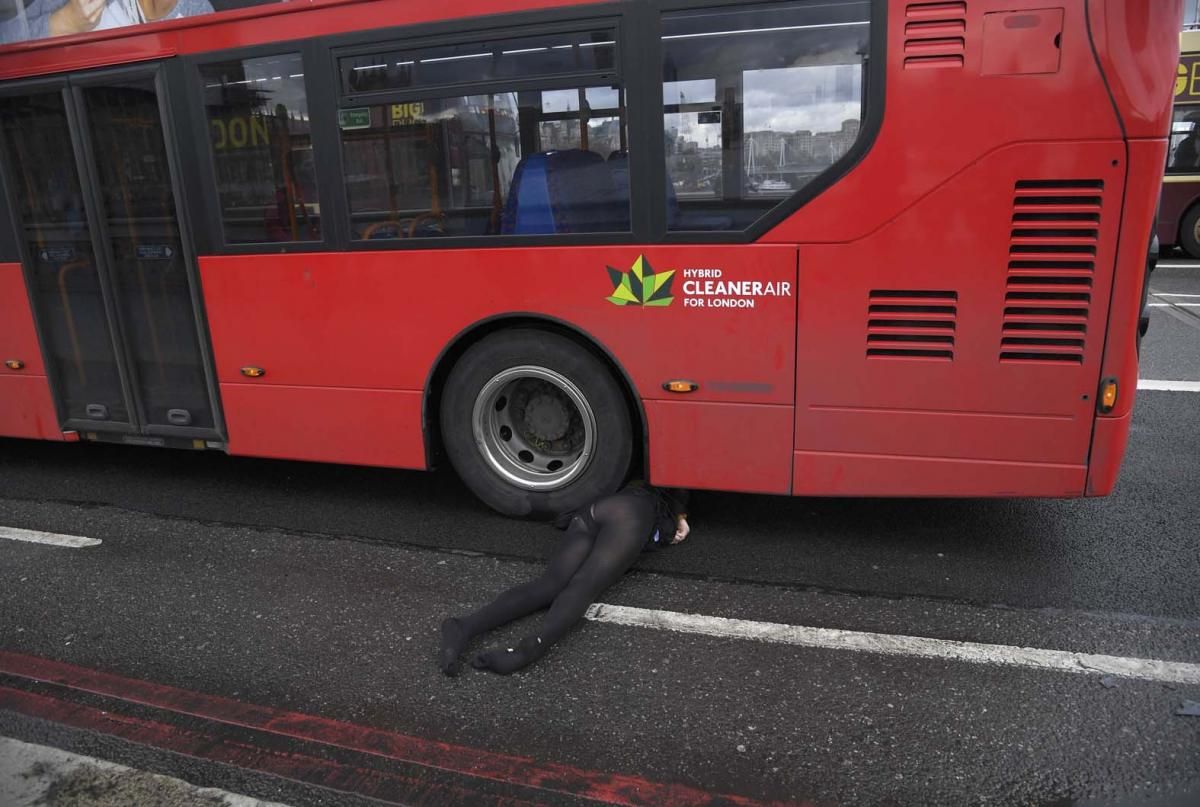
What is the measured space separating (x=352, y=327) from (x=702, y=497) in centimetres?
224

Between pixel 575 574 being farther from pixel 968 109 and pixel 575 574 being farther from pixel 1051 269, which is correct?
pixel 968 109

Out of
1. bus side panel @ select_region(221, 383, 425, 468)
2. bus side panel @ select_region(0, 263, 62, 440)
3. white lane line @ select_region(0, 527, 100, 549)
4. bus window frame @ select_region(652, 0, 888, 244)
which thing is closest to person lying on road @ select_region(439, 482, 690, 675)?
bus side panel @ select_region(221, 383, 425, 468)

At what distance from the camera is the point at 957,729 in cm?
295

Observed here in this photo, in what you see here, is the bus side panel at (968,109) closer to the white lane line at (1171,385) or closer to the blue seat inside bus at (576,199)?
the blue seat inside bus at (576,199)

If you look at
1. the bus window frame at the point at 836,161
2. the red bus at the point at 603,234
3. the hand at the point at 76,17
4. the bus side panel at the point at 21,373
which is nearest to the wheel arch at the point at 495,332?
the red bus at the point at 603,234

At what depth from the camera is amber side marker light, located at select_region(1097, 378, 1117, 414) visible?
376 cm

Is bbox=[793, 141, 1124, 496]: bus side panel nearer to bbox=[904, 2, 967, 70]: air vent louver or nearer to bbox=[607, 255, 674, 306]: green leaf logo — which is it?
bbox=[904, 2, 967, 70]: air vent louver

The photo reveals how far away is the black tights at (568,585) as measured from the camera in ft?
11.1

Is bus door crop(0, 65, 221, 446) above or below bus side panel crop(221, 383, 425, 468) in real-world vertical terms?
above

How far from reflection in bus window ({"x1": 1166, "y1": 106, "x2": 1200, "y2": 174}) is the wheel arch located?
14.5 m

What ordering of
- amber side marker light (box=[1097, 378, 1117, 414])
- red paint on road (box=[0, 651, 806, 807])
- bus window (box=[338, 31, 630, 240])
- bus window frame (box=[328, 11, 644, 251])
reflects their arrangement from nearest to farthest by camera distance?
red paint on road (box=[0, 651, 806, 807]) → amber side marker light (box=[1097, 378, 1117, 414]) → bus window frame (box=[328, 11, 644, 251]) → bus window (box=[338, 31, 630, 240])

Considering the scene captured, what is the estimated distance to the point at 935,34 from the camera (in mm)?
3613

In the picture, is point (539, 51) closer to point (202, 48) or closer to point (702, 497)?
point (202, 48)

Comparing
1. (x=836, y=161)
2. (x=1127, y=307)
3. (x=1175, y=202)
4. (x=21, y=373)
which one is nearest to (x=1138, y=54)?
(x=1127, y=307)
